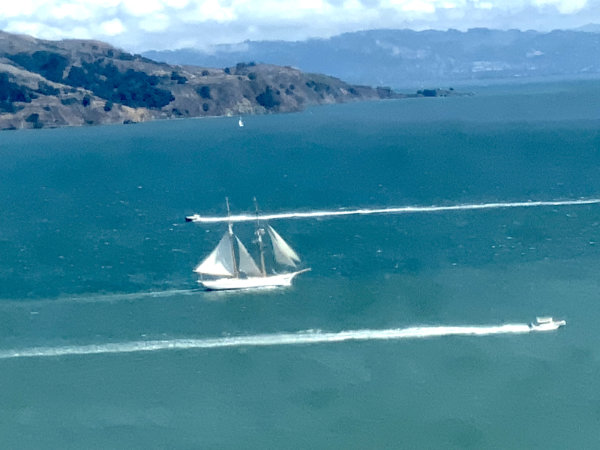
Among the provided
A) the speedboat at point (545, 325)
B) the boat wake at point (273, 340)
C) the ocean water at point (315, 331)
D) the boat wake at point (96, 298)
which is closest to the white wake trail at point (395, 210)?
the ocean water at point (315, 331)

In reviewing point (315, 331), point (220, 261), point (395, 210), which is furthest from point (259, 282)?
point (395, 210)

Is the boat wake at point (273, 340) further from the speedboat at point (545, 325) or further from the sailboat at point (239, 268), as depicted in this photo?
the sailboat at point (239, 268)

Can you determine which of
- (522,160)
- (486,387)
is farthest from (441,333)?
(522,160)

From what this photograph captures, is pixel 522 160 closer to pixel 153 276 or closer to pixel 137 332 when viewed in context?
pixel 153 276

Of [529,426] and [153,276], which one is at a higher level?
[153,276]

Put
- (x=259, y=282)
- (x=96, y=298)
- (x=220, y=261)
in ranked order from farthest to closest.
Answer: (x=220, y=261)
(x=259, y=282)
(x=96, y=298)

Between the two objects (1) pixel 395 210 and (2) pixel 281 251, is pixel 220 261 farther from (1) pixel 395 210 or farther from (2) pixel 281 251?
(1) pixel 395 210
